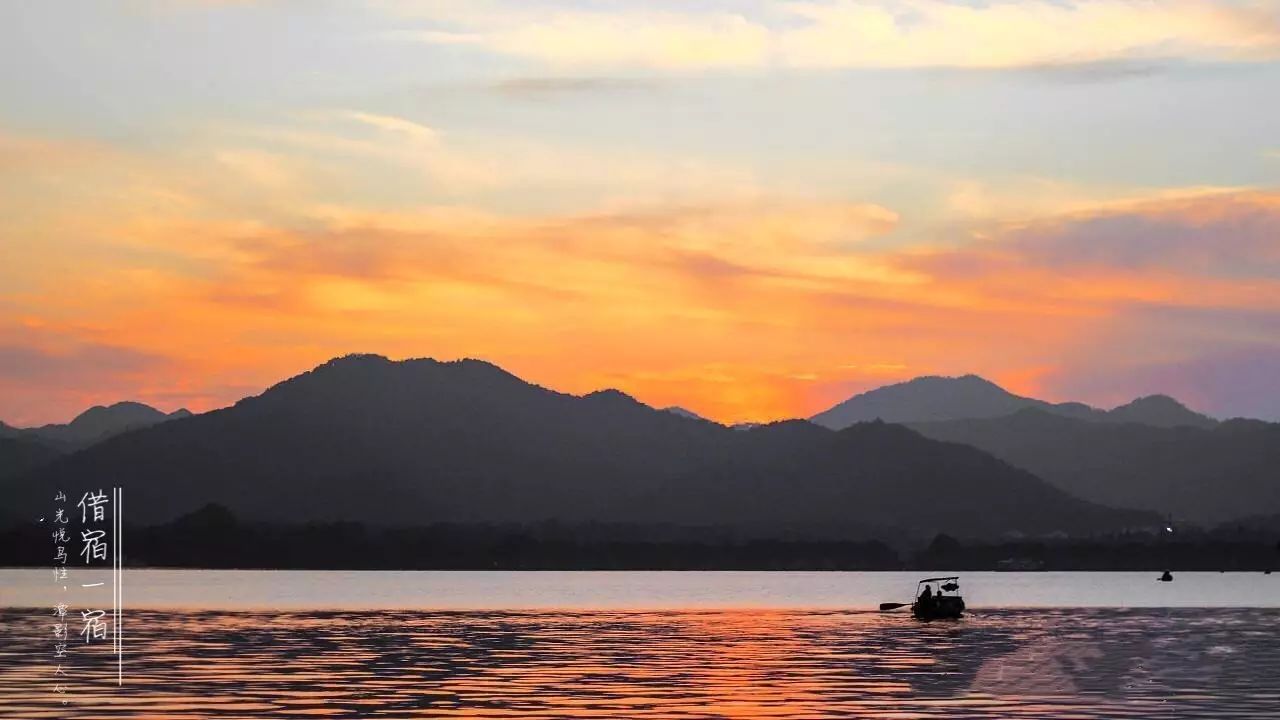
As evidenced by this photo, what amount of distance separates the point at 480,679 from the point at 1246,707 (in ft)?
112

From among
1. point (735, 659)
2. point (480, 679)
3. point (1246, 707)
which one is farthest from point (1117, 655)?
point (480, 679)

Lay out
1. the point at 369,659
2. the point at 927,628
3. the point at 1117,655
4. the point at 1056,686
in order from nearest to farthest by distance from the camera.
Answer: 1. the point at 1056,686
2. the point at 369,659
3. the point at 1117,655
4. the point at 927,628

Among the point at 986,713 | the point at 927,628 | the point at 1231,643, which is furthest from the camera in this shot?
the point at 927,628

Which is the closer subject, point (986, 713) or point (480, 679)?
point (986, 713)

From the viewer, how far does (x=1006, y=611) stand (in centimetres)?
18688

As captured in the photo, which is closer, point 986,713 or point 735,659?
point 986,713

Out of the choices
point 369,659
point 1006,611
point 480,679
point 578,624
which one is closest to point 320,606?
point 578,624

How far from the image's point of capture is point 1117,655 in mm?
109562

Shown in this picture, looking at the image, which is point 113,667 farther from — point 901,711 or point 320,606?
point 320,606

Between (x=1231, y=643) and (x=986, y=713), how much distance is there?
2126 inches

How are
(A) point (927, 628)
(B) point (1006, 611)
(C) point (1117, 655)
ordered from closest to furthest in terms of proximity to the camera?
(C) point (1117, 655) < (A) point (927, 628) < (B) point (1006, 611)

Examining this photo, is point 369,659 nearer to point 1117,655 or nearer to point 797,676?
point 797,676

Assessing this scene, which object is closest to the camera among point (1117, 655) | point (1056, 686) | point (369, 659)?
point (1056, 686)

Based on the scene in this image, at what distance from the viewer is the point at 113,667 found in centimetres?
9206
